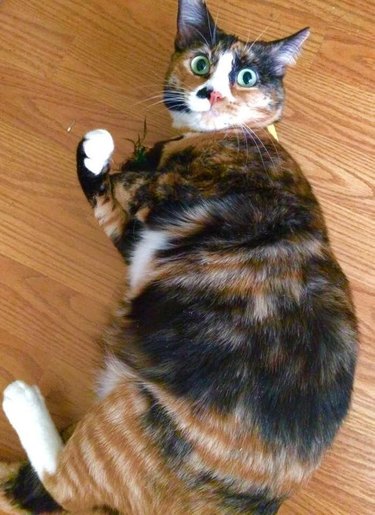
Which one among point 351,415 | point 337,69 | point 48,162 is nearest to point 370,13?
point 337,69

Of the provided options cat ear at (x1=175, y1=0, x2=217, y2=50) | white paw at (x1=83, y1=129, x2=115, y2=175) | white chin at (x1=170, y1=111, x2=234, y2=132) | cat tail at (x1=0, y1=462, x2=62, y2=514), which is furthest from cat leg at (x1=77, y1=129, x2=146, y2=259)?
cat tail at (x1=0, y1=462, x2=62, y2=514)

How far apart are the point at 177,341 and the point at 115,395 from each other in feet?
0.54

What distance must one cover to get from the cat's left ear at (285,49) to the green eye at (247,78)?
8cm

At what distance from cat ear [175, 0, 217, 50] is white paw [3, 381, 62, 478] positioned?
2.81 feet

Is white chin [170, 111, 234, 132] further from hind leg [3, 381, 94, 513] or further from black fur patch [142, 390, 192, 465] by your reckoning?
hind leg [3, 381, 94, 513]

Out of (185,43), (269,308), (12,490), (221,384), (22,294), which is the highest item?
(185,43)

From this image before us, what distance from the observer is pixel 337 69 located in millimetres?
1510

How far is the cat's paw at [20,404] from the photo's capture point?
128 centimetres

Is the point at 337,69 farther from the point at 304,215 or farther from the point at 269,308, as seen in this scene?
the point at 269,308

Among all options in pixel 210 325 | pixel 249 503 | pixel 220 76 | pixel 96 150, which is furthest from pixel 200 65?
pixel 249 503

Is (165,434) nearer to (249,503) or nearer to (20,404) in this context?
(249,503)

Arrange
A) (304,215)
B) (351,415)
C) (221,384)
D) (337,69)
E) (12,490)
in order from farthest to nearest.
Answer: (337,69), (351,415), (12,490), (304,215), (221,384)

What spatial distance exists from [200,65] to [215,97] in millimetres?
114

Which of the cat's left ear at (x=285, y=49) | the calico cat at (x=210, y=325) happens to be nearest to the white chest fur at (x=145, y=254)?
the calico cat at (x=210, y=325)
